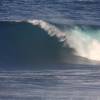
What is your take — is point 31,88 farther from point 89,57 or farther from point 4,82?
point 89,57

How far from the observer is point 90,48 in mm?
17891

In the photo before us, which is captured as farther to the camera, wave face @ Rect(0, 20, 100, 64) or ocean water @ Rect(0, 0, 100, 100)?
wave face @ Rect(0, 20, 100, 64)

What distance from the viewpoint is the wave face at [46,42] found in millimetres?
17188

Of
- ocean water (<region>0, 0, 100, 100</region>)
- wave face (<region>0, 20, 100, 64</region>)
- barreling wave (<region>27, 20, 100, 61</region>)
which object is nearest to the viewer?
ocean water (<region>0, 0, 100, 100</region>)

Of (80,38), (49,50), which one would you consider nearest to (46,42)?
(49,50)

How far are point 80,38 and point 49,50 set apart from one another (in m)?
1.01

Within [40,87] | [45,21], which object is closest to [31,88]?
[40,87]

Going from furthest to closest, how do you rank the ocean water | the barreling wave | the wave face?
1. the barreling wave
2. the wave face
3. the ocean water

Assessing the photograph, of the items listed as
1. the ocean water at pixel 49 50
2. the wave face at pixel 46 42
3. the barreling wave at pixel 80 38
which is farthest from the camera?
the barreling wave at pixel 80 38

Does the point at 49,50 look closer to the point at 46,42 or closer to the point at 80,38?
the point at 46,42

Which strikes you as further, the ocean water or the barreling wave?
the barreling wave

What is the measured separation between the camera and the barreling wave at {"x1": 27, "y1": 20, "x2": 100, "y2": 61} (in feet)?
58.0

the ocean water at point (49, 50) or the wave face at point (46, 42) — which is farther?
the wave face at point (46, 42)

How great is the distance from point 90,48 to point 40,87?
4399 millimetres
